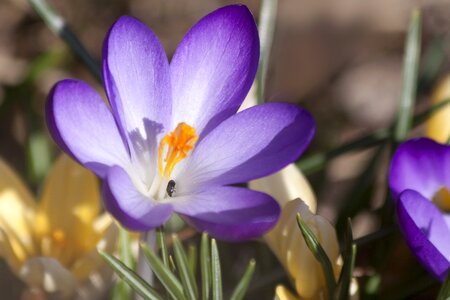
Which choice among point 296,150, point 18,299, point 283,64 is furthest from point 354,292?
point 283,64

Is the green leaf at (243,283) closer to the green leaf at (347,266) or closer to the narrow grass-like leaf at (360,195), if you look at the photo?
the green leaf at (347,266)

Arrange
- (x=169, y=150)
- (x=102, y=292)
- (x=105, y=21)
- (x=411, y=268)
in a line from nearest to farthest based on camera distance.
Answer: (x=169, y=150) < (x=102, y=292) < (x=411, y=268) < (x=105, y=21)

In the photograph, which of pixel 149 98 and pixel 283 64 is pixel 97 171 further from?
pixel 283 64

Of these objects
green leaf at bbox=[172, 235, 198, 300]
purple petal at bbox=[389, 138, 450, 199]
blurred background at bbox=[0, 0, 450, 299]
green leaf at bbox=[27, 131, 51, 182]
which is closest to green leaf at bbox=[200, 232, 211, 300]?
green leaf at bbox=[172, 235, 198, 300]

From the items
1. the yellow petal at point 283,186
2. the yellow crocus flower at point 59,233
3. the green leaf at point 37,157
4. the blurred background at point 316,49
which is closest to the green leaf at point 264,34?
the yellow petal at point 283,186

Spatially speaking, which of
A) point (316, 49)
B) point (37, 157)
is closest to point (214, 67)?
point (37, 157)

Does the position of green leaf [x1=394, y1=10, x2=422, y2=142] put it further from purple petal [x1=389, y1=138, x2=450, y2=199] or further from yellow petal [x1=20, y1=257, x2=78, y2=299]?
yellow petal [x1=20, y1=257, x2=78, y2=299]
